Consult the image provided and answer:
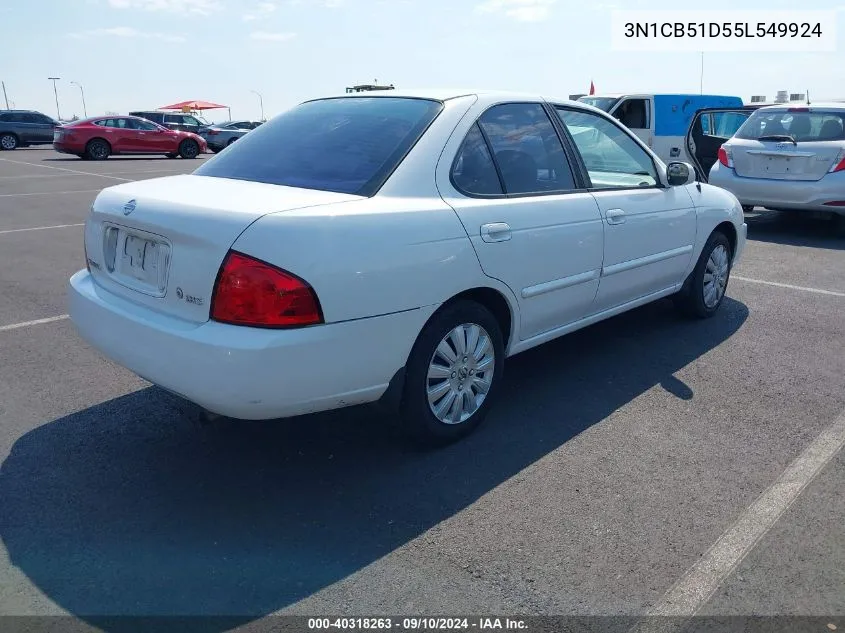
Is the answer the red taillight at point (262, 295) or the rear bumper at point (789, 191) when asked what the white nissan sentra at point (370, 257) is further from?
the rear bumper at point (789, 191)

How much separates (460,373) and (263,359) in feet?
3.54

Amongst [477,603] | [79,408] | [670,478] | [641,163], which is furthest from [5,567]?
[641,163]

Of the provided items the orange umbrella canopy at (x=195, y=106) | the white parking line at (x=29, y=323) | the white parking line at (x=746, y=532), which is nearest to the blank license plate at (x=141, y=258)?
the white parking line at (x=746, y=532)

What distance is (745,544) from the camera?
2801 millimetres

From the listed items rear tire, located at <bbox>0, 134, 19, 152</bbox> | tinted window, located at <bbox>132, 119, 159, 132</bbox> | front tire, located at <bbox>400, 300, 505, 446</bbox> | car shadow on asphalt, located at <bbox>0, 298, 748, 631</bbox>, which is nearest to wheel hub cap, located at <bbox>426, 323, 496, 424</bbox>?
front tire, located at <bbox>400, 300, 505, 446</bbox>

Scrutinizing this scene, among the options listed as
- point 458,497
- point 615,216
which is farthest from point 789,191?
point 458,497

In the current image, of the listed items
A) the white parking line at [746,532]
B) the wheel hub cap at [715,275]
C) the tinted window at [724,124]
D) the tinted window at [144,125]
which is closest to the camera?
the white parking line at [746,532]

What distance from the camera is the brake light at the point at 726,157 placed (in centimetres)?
964

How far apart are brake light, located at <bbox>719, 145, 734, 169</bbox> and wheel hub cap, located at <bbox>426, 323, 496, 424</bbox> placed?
731 cm

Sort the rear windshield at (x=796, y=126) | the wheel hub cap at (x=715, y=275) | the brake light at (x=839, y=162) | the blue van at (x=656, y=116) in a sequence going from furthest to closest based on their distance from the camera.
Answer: the blue van at (x=656, y=116) < the rear windshield at (x=796, y=126) < the brake light at (x=839, y=162) < the wheel hub cap at (x=715, y=275)

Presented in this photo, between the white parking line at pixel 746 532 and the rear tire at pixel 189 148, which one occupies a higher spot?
the rear tire at pixel 189 148

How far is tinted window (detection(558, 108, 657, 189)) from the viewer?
170 inches

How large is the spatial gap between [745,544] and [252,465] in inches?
81.0

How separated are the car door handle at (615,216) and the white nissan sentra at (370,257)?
0.04ft
